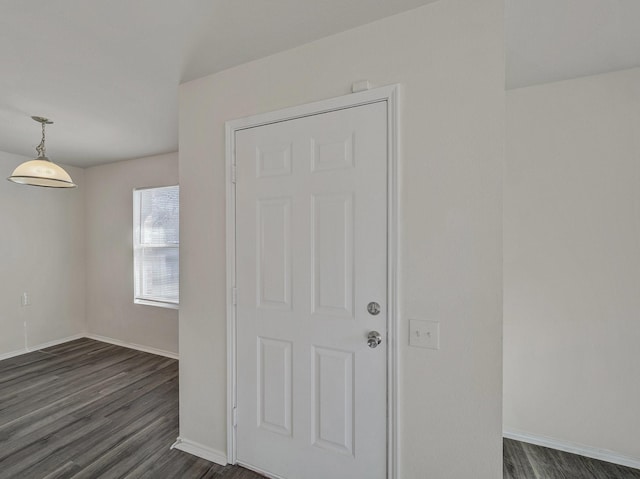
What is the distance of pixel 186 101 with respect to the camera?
6.68 ft

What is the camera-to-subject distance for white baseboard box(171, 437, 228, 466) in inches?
73.4

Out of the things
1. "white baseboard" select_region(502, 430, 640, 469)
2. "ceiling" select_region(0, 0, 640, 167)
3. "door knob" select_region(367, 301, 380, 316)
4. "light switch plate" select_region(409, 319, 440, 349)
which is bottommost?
"white baseboard" select_region(502, 430, 640, 469)

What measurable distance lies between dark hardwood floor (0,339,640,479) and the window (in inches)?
33.6

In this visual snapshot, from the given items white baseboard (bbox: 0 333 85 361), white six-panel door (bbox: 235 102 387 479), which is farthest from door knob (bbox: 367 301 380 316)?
white baseboard (bbox: 0 333 85 361)

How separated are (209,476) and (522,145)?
119 inches

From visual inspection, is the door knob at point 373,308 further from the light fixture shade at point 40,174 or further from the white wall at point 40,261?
the white wall at point 40,261

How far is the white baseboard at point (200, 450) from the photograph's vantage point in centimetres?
186

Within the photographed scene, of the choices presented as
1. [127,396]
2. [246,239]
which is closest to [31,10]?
[246,239]

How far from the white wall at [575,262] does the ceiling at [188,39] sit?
300mm

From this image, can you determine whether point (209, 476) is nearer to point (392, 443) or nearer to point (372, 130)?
point (392, 443)

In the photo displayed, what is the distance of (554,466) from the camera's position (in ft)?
5.99

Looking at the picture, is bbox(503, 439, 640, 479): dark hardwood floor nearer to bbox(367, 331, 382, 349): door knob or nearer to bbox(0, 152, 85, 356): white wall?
bbox(367, 331, 382, 349): door knob

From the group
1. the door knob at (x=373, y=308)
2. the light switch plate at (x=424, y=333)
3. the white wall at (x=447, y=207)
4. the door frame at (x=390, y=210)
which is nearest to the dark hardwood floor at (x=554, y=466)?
the white wall at (x=447, y=207)

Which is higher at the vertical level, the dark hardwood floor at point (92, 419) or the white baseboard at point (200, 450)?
the white baseboard at point (200, 450)
